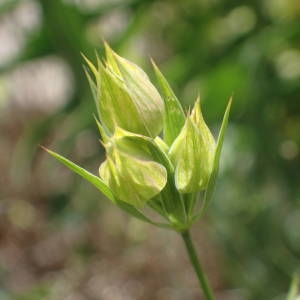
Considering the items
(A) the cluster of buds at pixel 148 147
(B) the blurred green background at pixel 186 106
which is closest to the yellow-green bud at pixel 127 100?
(A) the cluster of buds at pixel 148 147

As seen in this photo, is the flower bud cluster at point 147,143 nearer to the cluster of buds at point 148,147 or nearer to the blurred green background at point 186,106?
the cluster of buds at point 148,147

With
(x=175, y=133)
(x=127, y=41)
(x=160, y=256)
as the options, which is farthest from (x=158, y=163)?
(x=160, y=256)

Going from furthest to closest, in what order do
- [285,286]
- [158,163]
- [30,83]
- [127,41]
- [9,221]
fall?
[30,83] → [9,221] → [127,41] → [285,286] → [158,163]

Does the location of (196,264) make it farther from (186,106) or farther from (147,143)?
(186,106)

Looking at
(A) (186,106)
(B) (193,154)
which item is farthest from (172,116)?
(A) (186,106)

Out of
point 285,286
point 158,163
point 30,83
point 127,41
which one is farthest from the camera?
point 30,83

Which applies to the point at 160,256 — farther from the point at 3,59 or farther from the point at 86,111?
the point at 3,59

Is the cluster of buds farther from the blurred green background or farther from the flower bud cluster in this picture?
the blurred green background
